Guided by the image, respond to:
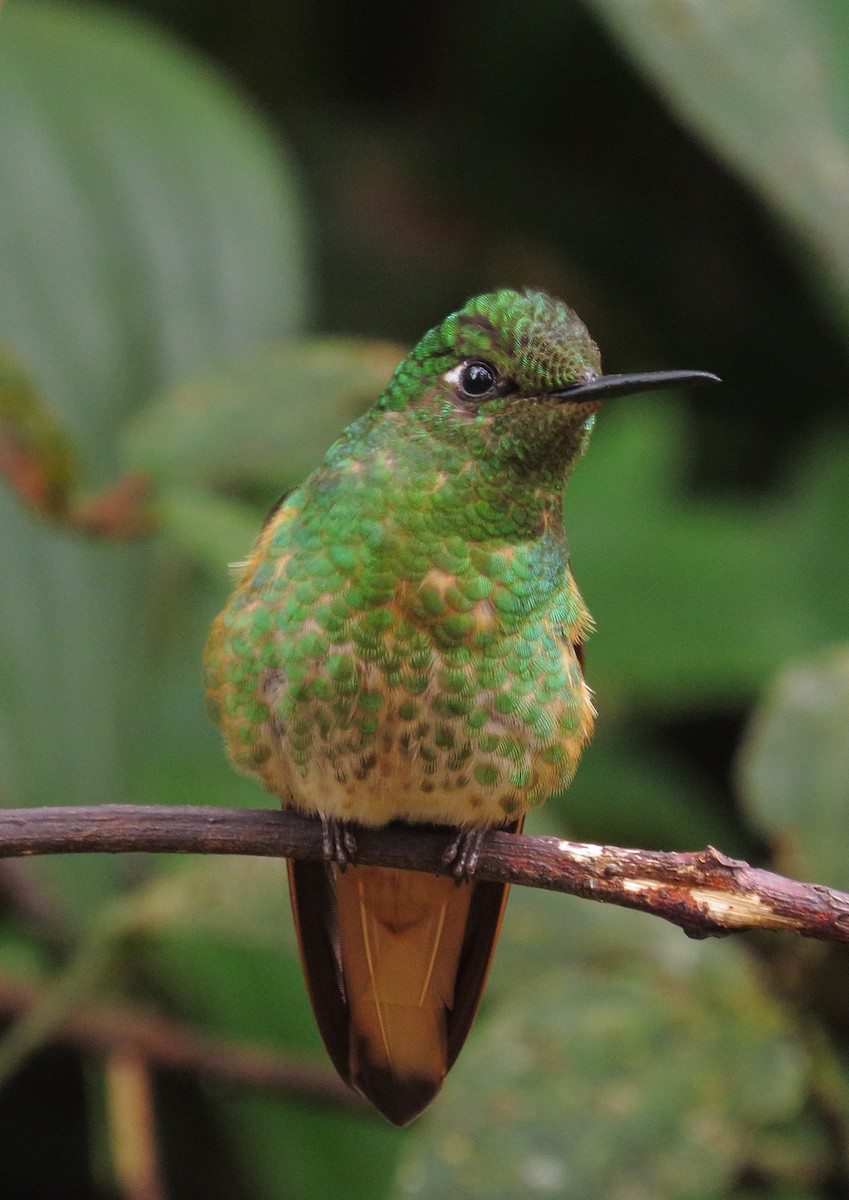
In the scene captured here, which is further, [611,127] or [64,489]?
[611,127]

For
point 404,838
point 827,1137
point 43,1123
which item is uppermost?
point 404,838

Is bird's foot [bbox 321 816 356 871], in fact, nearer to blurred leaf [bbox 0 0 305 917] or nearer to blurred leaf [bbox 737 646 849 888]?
blurred leaf [bbox 737 646 849 888]

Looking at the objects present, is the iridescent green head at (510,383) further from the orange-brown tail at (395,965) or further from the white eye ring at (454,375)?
the orange-brown tail at (395,965)

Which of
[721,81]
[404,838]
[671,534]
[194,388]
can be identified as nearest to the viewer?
[404,838]

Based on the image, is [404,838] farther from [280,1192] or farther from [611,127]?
[611,127]

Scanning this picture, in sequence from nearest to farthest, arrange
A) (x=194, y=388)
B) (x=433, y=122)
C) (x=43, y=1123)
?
1. (x=194, y=388)
2. (x=43, y=1123)
3. (x=433, y=122)

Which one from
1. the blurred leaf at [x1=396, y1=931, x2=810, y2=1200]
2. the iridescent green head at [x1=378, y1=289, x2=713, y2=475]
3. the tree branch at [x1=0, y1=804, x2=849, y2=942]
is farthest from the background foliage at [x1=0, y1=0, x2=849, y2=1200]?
the tree branch at [x1=0, y1=804, x2=849, y2=942]

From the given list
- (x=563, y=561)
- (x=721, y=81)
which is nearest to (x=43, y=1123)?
(x=563, y=561)
